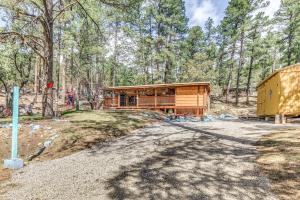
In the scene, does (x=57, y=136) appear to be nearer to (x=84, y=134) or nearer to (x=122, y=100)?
(x=84, y=134)

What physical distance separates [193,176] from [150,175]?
88 centimetres

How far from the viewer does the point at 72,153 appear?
6.82m

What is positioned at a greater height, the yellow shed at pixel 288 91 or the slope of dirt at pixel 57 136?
the yellow shed at pixel 288 91

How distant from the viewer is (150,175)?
4.62m

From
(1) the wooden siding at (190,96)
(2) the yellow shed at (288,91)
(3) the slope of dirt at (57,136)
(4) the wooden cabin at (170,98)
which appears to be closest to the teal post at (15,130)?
(3) the slope of dirt at (57,136)

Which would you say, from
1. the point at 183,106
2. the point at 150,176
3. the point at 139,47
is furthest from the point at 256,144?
the point at 139,47

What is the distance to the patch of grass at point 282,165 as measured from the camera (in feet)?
12.2

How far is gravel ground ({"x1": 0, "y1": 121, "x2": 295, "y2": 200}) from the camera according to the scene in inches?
151

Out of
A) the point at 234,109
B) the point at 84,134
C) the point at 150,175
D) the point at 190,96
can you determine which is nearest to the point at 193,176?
the point at 150,175

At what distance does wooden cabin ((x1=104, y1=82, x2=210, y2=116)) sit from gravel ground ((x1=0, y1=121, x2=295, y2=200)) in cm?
1206

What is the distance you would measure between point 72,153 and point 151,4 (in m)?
27.0

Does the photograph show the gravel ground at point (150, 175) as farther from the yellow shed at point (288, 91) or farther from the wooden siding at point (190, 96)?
the wooden siding at point (190, 96)

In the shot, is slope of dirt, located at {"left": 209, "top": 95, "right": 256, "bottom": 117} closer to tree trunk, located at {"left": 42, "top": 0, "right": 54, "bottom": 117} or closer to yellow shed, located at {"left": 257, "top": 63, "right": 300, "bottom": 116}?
yellow shed, located at {"left": 257, "top": 63, "right": 300, "bottom": 116}

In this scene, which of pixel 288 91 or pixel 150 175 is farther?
pixel 288 91
